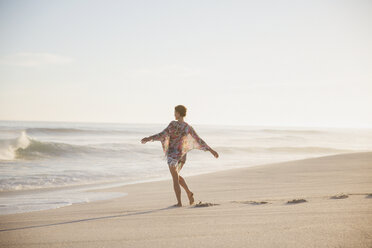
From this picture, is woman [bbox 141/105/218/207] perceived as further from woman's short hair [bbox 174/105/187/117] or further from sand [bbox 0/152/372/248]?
sand [bbox 0/152/372/248]

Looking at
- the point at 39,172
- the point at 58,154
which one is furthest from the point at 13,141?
the point at 39,172

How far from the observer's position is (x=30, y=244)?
326 cm

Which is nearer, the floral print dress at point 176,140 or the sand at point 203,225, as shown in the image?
the sand at point 203,225

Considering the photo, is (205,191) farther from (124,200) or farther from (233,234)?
(233,234)

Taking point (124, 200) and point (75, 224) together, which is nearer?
point (75, 224)

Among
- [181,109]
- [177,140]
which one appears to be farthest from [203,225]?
[181,109]

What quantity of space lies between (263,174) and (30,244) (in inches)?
295

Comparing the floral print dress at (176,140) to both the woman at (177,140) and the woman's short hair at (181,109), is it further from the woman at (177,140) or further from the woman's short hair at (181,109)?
the woman's short hair at (181,109)

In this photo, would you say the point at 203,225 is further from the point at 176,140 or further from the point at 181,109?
the point at 181,109

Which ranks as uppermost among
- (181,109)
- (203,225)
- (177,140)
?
(181,109)

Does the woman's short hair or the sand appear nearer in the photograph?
the sand

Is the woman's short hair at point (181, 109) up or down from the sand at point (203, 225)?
up

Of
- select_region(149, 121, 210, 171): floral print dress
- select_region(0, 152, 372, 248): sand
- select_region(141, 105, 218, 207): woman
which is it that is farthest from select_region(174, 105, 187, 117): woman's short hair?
select_region(0, 152, 372, 248): sand

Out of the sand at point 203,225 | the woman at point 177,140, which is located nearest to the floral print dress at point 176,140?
the woman at point 177,140
